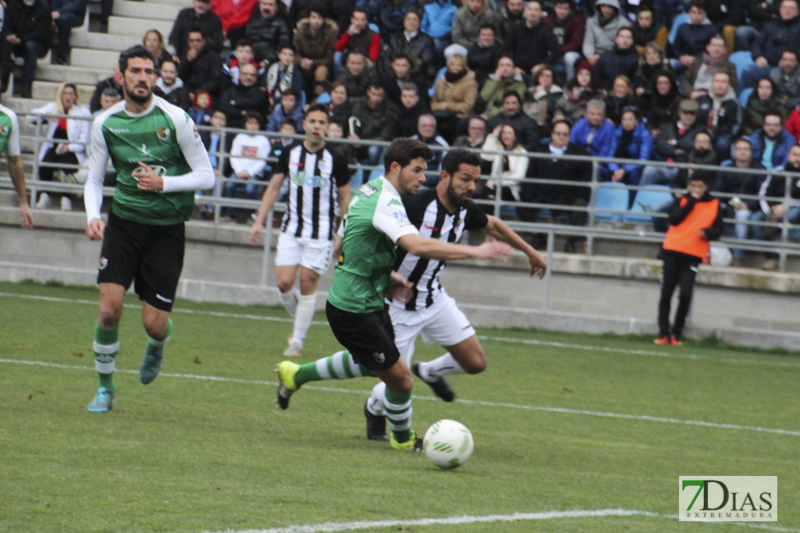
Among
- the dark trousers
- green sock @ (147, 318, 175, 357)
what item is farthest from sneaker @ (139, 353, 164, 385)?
the dark trousers

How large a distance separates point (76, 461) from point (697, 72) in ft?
43.2

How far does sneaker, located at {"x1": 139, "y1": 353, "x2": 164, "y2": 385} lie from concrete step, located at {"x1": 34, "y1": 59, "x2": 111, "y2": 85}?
520 inches

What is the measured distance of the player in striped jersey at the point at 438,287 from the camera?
7.67 metres

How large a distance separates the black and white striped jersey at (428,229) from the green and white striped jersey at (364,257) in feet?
1.81

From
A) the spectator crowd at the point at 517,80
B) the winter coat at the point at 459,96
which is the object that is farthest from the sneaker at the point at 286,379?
the winter coat at the point at 459,96

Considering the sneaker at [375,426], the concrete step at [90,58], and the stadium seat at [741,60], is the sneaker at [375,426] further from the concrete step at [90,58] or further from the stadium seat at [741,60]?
the concrete step at [90,58]

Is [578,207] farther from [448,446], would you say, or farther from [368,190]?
[448,446]

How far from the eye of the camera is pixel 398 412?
24.1ft

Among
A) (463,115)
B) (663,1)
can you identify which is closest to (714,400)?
(463,115)

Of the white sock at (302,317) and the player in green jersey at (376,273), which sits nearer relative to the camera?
the player in green jersey at (376,273)

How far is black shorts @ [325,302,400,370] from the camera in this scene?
7070 millimetres

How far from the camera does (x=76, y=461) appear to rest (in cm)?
618

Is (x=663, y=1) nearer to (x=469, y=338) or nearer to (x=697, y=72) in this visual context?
(x=697, y=72)

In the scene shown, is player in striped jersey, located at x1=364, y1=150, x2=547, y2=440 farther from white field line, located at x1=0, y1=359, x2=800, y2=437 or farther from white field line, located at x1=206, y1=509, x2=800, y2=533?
white field line, located at x1=206, y1=509, x2=800, y2=533
